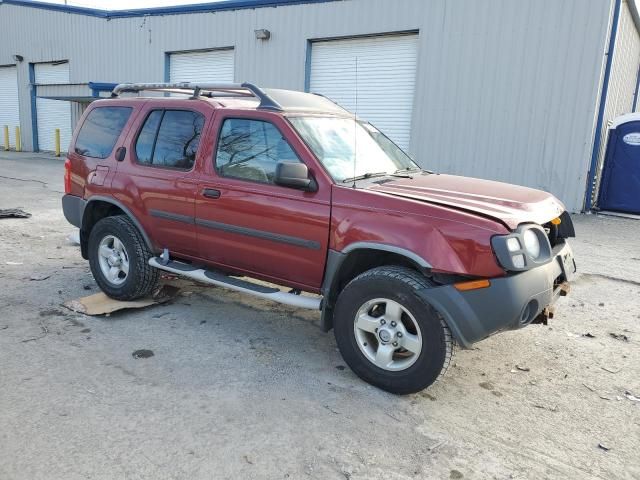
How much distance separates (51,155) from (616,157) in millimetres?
22179

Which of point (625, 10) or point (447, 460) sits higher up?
point (625, 10)

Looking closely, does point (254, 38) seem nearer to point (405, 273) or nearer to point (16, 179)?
point (16, 179)

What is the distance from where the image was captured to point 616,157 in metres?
11.6

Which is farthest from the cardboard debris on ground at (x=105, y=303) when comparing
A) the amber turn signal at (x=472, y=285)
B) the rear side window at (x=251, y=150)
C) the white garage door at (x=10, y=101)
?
the white garage door at (x=10, y=101)

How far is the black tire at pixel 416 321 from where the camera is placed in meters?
3.22

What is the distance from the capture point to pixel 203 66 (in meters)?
17.7

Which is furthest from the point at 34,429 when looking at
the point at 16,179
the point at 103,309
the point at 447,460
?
the point at 16,179

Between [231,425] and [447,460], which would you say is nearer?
[447,460]

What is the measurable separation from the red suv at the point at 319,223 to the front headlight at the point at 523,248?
0.03ft

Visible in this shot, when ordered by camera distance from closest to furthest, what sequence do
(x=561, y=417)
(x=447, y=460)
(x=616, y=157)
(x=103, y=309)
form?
(x=447, y=460) → (x=561, y=417) → (x=103, y=309) → (x=616, y=157)

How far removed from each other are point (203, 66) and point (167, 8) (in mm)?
2625

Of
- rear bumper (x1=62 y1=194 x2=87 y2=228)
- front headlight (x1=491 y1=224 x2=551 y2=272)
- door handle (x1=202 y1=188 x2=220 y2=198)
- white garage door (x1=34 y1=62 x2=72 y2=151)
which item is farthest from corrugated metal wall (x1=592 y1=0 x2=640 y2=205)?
white garage door (x1=34 y1=62 x2=72 y2=151)

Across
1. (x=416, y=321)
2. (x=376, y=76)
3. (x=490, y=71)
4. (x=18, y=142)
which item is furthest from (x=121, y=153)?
(x=18, y=142)

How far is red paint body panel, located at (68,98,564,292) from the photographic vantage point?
322 cm
